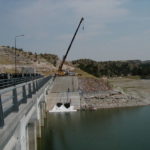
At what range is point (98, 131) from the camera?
1454 inches

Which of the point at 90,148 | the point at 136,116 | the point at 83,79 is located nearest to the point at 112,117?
the point at 136,116

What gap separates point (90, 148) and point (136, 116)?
20.9 m

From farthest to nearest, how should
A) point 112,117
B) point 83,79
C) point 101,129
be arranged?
point 83,79
point 112,117
point 101,129

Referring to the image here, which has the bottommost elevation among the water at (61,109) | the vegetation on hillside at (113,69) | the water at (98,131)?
the water at (98,131)

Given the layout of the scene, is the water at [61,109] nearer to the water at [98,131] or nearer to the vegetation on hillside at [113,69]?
the water at [98,131]

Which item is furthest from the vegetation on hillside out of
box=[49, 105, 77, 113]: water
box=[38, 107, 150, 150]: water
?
box=[38, 107, 150, 150]: water

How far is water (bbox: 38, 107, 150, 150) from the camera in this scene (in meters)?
29.8

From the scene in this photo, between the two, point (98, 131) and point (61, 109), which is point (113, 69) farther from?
point (98, 131)

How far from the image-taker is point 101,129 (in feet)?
126

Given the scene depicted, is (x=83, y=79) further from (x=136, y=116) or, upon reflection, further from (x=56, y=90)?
(x=136, y=116)

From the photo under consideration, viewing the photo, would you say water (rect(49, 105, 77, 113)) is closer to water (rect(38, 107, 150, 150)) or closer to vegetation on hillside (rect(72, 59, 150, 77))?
water (rect(38, 107, 150, 150))

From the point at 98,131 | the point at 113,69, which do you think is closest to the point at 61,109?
the point at 98,131

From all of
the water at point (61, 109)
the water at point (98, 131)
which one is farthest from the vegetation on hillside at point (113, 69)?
the water at point (98, 131)

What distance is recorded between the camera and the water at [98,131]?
97.7 feet
